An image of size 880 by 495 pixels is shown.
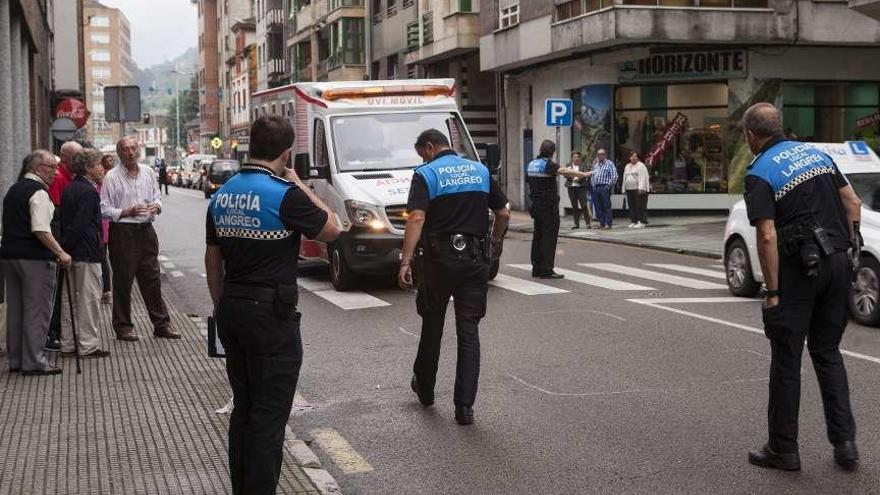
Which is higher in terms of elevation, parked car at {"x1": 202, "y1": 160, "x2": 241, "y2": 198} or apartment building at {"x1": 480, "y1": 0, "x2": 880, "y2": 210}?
apartment building at {"x1": 480, "y1": 0, "x2": 880, "y2": 210}

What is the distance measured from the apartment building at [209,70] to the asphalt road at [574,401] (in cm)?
10712

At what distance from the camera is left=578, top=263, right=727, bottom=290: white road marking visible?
1478cm

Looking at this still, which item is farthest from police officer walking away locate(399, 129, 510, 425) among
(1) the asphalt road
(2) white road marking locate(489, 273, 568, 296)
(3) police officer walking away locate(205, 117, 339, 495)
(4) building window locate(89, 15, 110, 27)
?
(4) building window locate(89, 15, 110, 27)

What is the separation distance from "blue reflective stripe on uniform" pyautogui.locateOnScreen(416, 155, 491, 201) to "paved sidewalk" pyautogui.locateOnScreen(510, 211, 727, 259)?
1309cm

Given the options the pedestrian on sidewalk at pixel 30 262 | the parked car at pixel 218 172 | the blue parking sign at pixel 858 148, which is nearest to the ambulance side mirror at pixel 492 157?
the blue parking sign at pixel 858 148

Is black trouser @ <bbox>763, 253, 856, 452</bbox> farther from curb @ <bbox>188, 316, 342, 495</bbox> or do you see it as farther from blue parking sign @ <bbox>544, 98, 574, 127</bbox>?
blue parking sign @ <bbox>544, 98, 574, 127</bbox>

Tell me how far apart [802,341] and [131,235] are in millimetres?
6601

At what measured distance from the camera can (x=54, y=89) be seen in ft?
133

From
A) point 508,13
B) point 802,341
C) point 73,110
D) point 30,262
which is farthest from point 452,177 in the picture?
point 508,13

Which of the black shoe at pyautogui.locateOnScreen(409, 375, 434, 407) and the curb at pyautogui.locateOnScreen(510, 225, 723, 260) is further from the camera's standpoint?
the curb at pyautogui.locateOnScreen(510, 225, 723, 260)

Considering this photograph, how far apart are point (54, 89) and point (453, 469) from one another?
37.7 m

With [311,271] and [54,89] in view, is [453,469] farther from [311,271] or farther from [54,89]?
[54,89]

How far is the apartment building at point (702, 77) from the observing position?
28328 millimetres

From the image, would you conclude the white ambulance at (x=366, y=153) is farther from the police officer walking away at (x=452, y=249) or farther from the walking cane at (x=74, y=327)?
the police officer walking away at (x=452, y=249)
